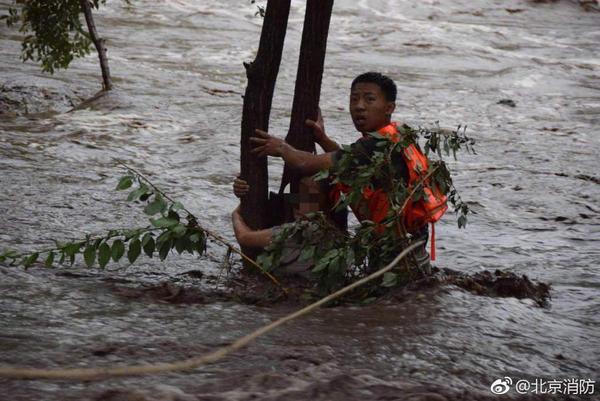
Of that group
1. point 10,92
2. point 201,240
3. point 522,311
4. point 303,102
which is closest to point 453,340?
point 522,311

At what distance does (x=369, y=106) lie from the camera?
5.39 m

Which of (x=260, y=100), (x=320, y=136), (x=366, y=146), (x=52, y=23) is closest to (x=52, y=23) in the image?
(x=52, y=23)

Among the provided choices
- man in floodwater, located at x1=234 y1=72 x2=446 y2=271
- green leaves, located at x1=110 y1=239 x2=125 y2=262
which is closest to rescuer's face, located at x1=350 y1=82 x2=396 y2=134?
man in floodwater, located at x1=234 y1=72 x2=446 y2=271

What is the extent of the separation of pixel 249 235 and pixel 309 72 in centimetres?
100

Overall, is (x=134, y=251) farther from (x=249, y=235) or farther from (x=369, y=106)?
(x=369, y=106)

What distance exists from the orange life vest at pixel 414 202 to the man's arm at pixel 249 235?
56 cm

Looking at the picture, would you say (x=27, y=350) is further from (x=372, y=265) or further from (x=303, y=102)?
(x=303, y=102)

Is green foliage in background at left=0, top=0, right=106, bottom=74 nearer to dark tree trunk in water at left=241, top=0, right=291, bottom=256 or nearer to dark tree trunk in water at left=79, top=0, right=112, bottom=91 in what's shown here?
dark tree trunk in water at left=79, top=0, right=112, bottom=91

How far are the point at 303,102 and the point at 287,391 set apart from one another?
2.54 m

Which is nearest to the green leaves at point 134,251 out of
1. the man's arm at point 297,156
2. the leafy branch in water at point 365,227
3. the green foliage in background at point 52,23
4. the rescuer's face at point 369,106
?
the leafy branch in water at point 365,227

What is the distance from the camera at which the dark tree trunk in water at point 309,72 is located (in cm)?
538

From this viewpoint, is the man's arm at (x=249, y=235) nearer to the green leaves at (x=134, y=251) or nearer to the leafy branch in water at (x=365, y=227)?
the leafy branch in water at (x=365, y=227)

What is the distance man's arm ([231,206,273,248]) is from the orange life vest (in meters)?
0.56

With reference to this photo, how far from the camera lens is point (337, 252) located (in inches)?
187
